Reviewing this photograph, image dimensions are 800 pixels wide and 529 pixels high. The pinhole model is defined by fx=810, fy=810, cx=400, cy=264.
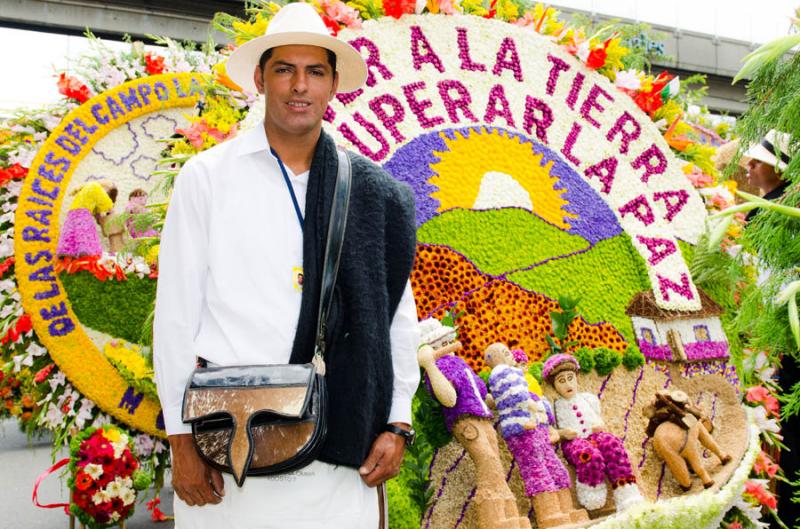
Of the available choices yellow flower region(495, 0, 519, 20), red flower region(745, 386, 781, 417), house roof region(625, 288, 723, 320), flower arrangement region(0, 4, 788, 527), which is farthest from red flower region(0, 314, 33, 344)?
red flower region(745, 386, 781, 417)

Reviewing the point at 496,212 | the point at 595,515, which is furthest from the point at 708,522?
the point at 496,212

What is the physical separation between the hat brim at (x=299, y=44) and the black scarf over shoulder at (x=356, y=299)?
0.91 ft

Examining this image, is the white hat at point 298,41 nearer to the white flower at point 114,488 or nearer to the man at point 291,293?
the man at point 291,293

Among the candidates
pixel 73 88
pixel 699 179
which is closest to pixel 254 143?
pixel 73 88

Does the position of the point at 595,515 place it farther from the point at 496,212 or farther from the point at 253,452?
the point at 253,452

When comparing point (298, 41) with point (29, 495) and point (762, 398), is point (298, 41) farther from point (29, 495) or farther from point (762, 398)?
point (29, 495)

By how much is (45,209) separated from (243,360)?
10.4 ft

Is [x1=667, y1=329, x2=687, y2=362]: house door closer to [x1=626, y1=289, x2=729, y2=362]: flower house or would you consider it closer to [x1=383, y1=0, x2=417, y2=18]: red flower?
[x1=626, y1=289, x2=729, y2=362]: flower house

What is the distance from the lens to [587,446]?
3.67 m

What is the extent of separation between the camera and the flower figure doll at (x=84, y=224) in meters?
4.49

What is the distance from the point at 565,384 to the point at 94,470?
2.43 metres

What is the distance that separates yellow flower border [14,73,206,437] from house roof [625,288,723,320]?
269cm

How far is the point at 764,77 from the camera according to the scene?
7.07ft

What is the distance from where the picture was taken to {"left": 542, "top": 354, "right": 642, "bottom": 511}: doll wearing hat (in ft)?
11.9
